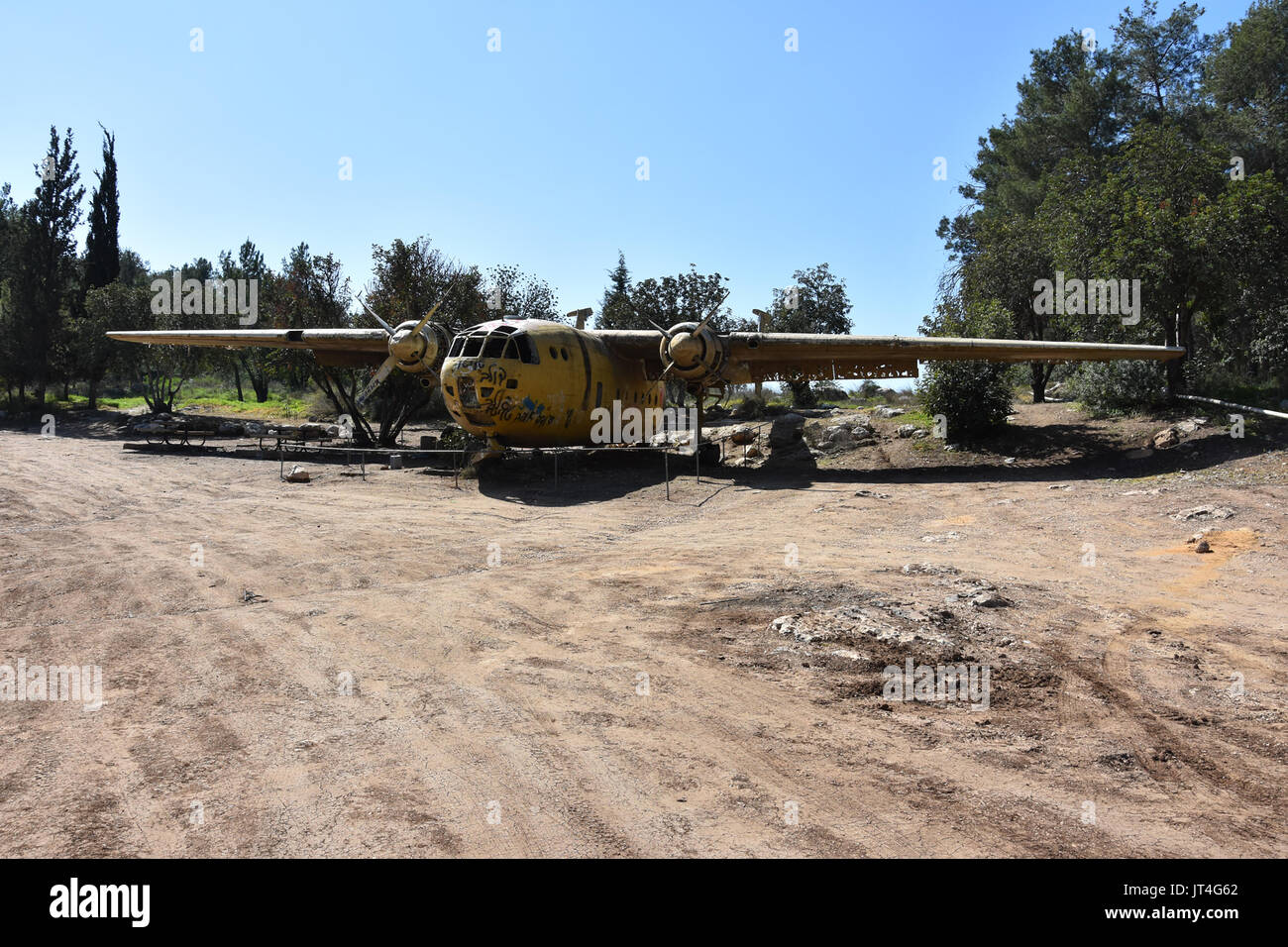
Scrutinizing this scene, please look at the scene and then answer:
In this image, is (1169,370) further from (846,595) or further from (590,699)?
(590,699)

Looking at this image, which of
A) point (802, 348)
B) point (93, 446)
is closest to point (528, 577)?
point (802, 348)

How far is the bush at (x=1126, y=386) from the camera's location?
856 inches

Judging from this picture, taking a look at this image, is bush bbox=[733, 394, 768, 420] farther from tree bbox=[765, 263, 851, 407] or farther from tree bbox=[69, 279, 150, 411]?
tree bbox=[69, 279, 150, 411]

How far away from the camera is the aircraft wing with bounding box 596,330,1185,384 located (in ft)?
61.8

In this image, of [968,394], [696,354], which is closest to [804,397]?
[968,394]

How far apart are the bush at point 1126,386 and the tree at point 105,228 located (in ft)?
223

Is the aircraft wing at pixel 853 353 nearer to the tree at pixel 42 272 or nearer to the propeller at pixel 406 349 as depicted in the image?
the propeller at pixel 406 349

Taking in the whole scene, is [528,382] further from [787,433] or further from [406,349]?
[787,433]

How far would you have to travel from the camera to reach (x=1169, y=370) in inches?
832

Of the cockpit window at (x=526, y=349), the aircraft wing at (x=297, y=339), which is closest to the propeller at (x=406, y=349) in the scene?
the aircraft wing at (x=297, y=339)

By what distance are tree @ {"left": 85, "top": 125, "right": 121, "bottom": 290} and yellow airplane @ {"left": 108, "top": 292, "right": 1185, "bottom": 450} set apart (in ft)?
134

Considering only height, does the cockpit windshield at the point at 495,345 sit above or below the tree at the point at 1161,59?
below

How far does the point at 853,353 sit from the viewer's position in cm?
2202
